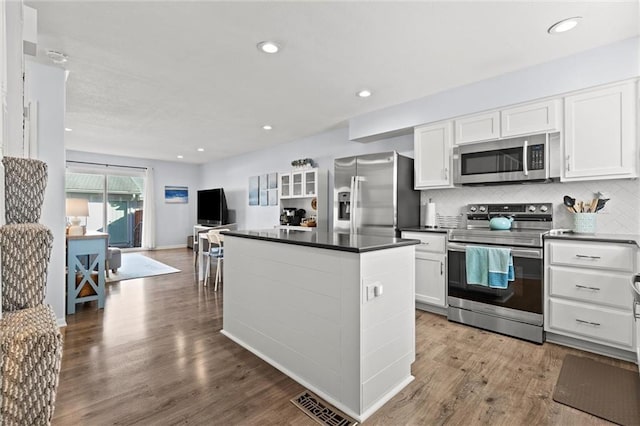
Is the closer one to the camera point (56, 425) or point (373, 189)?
point (56, 425)

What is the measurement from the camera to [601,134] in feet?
8.45

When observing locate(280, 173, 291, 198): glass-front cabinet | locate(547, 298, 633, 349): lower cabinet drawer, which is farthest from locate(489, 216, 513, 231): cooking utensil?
locate(280, 173, 291, 198): glass-front cabinet

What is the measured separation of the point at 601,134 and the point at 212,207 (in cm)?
755

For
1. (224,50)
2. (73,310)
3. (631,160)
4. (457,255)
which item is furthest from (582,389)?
(73,310)

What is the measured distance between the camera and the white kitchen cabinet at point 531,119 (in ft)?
9.21

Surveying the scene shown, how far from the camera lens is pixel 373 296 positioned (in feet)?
5.81

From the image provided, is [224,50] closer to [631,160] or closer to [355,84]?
[355,84]

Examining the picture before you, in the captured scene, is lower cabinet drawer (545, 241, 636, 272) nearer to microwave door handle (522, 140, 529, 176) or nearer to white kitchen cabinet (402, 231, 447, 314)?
microwave door handle (522, 140, 529, 176)

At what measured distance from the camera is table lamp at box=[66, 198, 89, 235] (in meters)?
3.79

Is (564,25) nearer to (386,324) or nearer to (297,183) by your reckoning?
(386,324)

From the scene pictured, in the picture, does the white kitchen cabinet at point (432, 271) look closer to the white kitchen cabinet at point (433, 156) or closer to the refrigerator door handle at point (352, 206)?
the white kitchen cabinet at point (433, 156)

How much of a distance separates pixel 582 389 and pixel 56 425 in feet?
10.2

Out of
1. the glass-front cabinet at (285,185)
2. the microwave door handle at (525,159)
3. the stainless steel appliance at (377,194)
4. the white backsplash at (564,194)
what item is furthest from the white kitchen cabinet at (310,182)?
the microwave door handle at (525,159)

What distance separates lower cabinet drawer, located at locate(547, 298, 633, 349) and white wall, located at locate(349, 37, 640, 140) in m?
1.87
